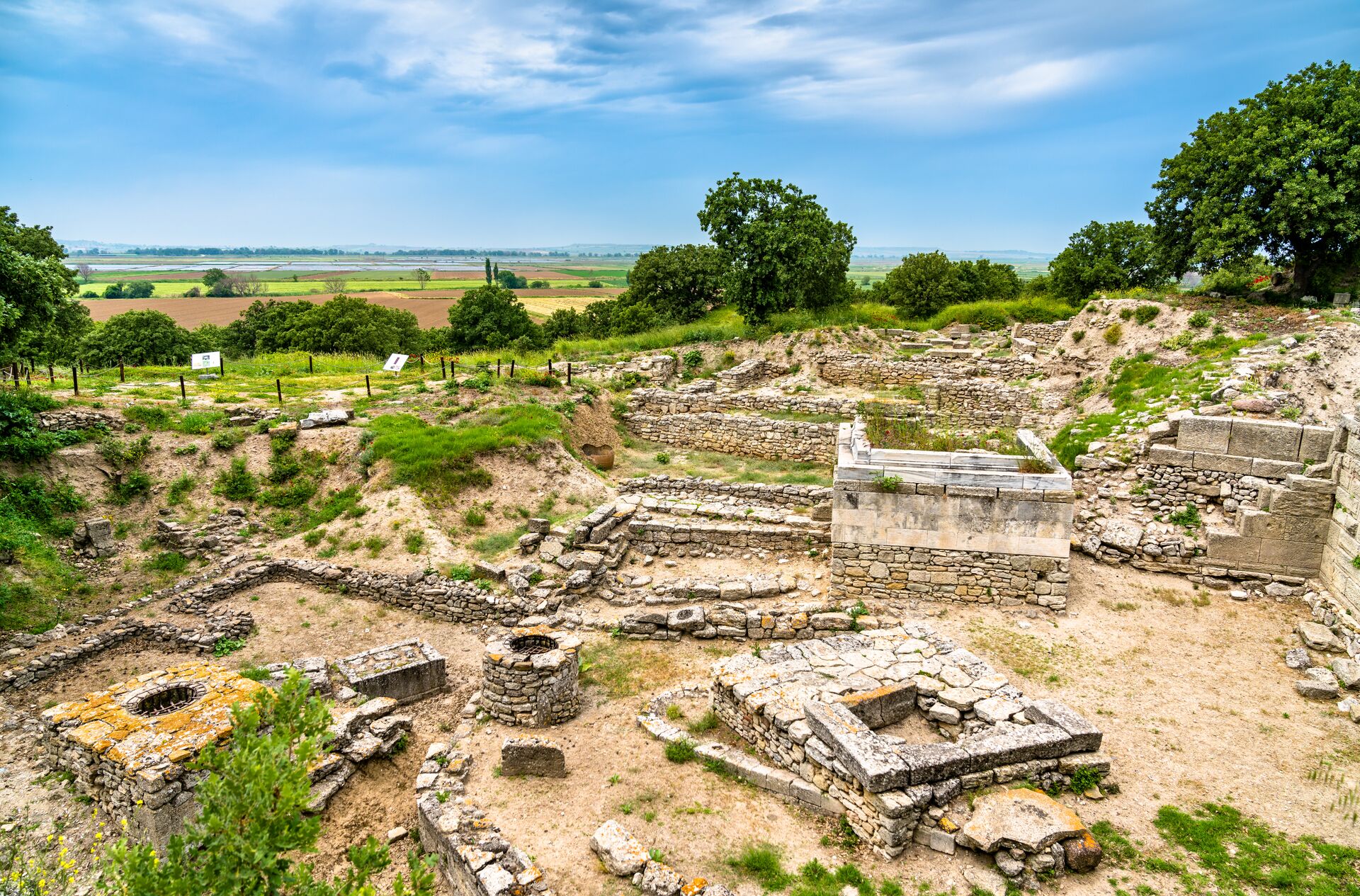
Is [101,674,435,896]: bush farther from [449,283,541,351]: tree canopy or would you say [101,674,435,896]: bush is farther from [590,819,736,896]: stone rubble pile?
[449,283,541,351]: tree canopy

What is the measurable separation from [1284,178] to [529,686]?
22.1m

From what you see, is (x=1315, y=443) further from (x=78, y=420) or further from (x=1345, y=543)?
(x=78, y=420)

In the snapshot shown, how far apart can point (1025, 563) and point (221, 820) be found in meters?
10.6

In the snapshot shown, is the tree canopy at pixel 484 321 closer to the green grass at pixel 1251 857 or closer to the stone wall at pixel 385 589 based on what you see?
the stone wall at pixel 385 589

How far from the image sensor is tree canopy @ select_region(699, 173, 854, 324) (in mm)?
28594

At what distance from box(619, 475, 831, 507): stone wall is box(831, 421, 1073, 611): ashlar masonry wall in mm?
3835

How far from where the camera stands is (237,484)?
15578mm

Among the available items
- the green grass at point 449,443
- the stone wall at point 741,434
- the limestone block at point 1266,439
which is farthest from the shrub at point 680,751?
the stone wall at point 741,434

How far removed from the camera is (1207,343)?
706 inches

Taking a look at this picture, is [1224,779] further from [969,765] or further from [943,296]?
[943,296]

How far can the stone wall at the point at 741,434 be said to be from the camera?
784 inches

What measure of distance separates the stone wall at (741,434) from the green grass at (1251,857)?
13.3 metres

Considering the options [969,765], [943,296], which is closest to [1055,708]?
[969,765]

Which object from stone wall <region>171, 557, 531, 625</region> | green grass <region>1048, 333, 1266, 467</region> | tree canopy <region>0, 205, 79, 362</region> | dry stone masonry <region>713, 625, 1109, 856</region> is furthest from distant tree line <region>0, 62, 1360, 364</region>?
dry stone masonry <region>713, 625, 1109, 856</region>
